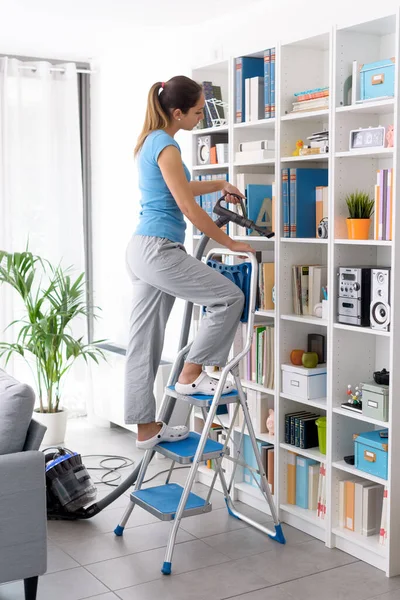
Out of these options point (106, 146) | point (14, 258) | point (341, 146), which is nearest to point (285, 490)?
point (341, 146)

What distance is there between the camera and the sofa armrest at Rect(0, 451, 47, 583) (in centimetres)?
286

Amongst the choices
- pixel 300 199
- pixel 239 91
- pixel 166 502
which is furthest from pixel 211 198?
pixel 166 502

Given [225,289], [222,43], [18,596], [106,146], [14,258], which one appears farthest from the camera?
[106,146]

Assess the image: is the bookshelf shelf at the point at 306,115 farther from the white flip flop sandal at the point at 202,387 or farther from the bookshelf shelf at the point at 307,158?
the white flip flop sandal at the point at 202,387

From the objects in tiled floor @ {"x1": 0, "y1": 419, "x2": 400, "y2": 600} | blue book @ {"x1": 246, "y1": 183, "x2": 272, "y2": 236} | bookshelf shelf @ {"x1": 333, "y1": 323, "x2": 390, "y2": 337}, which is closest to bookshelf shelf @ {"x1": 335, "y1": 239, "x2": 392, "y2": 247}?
bookshelf shelf @ {"x1": 333, "y1": 323, "x2": 390, "y2": 337}

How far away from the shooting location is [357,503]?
3479 millimetres

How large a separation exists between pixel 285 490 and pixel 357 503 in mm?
491

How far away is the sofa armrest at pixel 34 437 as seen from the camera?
3.00 m

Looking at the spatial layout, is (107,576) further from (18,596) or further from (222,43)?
(222,43)

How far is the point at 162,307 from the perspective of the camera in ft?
11.8

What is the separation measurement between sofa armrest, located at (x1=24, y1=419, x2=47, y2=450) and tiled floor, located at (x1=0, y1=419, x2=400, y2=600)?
597mm

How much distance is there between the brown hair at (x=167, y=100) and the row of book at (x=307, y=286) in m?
0.90

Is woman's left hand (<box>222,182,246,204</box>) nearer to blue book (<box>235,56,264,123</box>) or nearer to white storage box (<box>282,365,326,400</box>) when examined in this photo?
blue book (<box>235,56,264,123</box>)

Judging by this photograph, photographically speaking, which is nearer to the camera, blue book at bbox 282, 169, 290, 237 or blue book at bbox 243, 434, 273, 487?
blue book at bbox 282, 169, 290, 237
